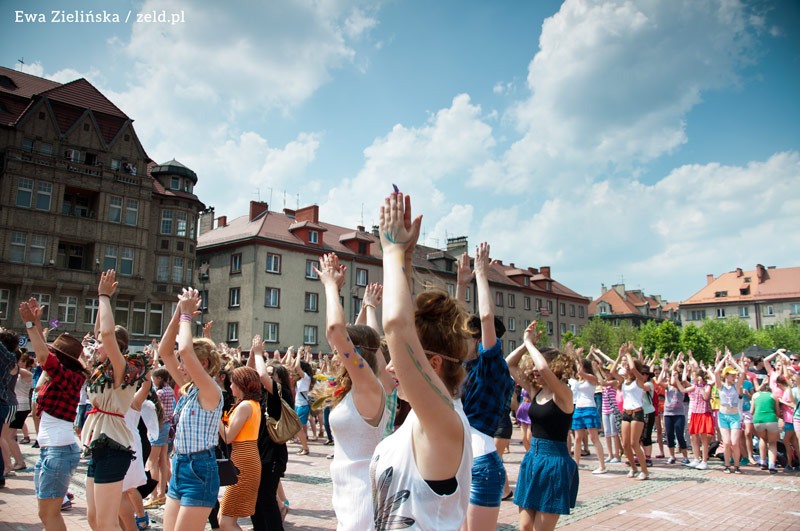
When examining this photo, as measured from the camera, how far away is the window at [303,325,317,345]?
1639 inches

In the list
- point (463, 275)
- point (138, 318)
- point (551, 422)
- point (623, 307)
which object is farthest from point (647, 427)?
point (623, 307)

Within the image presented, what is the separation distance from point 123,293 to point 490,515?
34205mm

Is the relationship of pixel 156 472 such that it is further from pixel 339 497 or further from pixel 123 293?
pixel 123 293

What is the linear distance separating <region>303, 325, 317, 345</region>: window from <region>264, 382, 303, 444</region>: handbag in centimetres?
3581

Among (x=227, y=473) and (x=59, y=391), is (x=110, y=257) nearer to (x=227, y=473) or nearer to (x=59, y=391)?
(x=59, y=391)

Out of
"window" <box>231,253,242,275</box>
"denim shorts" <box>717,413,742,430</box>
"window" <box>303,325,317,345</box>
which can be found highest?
"window" <box>231,253,242,275</box>

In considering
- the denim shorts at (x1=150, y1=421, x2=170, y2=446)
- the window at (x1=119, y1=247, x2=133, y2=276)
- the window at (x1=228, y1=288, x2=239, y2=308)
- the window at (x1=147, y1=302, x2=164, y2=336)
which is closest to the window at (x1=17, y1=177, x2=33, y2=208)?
the window at (x1=119, y1=247, x2=133, y2=276)

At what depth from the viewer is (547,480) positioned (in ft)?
16.5

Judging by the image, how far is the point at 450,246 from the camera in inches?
2298

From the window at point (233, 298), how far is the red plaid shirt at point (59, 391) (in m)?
35.4

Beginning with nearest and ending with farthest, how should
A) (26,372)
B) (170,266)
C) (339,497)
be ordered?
(339,497)
(26,372)
(170,266)

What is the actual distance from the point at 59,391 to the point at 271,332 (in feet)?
114

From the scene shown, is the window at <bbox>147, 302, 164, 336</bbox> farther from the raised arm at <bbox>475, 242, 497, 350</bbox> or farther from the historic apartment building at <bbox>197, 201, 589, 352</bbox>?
the raised arm at <bbox>475, 242, 497, 350</bbox>

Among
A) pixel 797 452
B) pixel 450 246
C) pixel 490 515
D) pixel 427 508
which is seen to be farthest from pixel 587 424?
pixel 450 246
